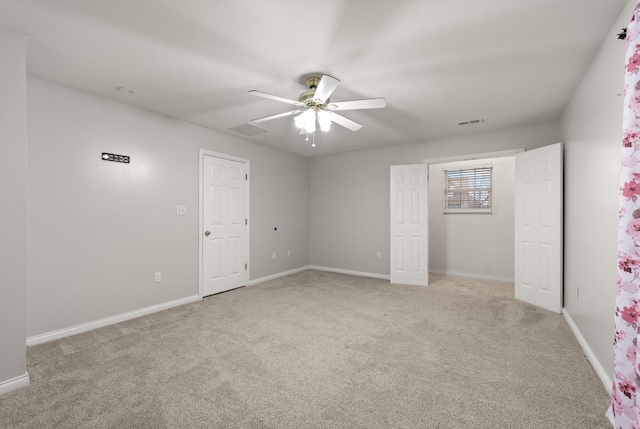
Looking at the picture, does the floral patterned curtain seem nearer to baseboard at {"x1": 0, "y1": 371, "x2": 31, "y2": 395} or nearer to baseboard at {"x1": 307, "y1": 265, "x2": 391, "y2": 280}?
baseboard at {"x1": 0, "y1": 371, "x2": 31, "y2": 395}

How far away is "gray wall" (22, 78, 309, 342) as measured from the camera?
107 inches

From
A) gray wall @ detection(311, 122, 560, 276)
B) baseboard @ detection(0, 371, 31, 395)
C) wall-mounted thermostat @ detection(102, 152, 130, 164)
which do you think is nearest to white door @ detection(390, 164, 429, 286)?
gray wall @ detection(311, 122, 560, 276)

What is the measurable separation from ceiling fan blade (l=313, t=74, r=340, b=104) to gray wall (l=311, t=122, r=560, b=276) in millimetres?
3133

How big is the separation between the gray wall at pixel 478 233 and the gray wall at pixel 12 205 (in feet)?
19.7

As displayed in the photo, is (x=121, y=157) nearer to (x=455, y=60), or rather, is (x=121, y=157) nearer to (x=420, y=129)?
(x=455, y=60)

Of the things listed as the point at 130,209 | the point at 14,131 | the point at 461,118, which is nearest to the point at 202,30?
the point at 14,131

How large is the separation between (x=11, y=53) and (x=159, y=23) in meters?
1.11

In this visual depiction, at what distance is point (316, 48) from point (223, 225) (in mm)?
3084

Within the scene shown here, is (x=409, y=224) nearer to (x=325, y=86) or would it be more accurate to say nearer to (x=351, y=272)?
(x=351, y=272)

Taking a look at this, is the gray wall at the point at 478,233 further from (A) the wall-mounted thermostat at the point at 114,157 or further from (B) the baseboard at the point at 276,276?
(A) the wall-mounted thermostat at the point at 114,157

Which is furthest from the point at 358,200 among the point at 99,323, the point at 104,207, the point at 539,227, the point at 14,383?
the point at 14,383

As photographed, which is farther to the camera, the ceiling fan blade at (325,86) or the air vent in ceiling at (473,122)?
the air vent in ceiling at (473,122)

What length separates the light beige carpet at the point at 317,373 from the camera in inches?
66.7

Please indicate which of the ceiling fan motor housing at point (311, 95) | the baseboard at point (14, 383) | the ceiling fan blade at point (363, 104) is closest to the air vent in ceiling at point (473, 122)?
the ceiling fan blade at point (363, 104)
